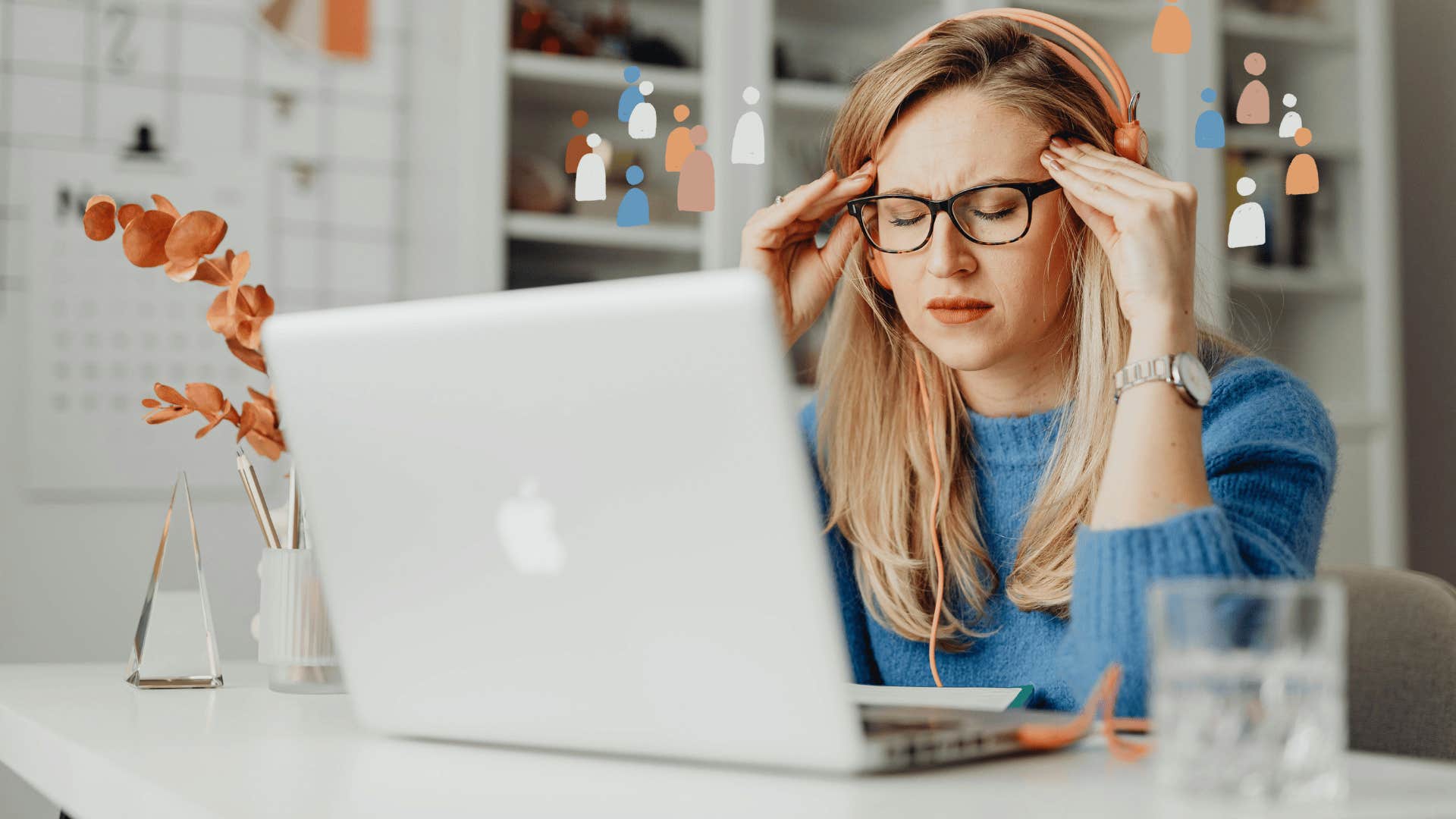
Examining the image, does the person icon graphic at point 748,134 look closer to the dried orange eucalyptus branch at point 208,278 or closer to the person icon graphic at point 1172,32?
the person icon graphic at point 1172,32

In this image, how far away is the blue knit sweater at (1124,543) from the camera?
911mm

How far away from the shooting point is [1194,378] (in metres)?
1.04

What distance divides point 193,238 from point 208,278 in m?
0.04

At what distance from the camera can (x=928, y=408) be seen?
1.47 metres

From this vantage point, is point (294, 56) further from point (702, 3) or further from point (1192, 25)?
point (1192, 25)

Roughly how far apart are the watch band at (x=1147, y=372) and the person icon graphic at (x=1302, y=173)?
169 cm

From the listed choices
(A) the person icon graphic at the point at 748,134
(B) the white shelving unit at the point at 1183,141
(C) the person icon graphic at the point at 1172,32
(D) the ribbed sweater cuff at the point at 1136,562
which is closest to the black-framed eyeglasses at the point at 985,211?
(D) the ribbed sweater cuff at the point at 1136,562

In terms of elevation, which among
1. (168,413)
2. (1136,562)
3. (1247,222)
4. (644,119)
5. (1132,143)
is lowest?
(1136,562)

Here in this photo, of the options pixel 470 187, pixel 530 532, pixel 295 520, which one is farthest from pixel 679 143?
→ pixel 530 532

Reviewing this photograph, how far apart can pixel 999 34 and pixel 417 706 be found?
97 centimetres

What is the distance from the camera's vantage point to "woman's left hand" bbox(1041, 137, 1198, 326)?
3.63 ft

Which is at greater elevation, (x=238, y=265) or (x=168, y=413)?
(x=238, y=265)

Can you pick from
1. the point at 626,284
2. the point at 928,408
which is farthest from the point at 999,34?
the point at 626,284

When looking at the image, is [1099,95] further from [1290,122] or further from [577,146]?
[1290,122]
